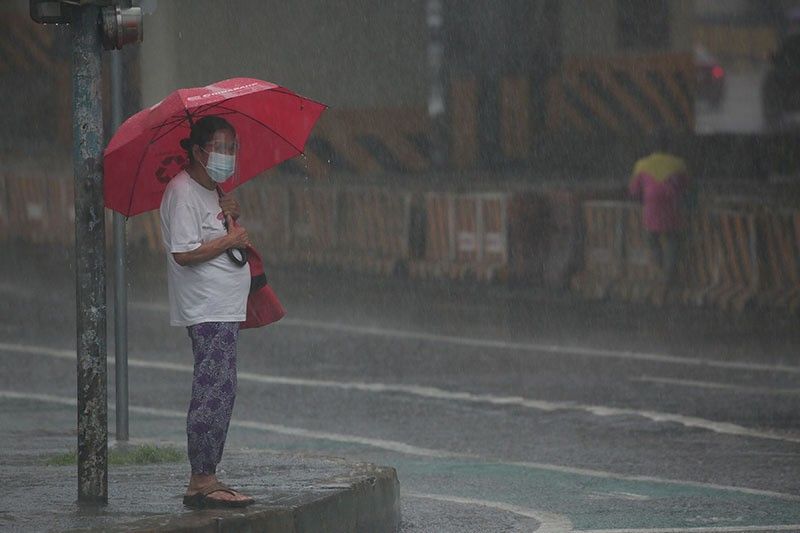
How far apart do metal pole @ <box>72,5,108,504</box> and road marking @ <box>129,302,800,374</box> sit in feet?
29.6

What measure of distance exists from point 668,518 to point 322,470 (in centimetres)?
169

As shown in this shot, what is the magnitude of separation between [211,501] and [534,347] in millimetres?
9980

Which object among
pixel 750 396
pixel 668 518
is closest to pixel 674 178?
pixel 750 396

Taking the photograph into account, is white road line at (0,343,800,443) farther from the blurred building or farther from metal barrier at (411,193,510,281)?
the blurred building

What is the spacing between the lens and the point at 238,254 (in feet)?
25.6

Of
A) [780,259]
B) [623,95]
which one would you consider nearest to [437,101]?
[623,95]

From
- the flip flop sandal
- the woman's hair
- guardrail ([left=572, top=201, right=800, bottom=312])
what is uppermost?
the woman's hair

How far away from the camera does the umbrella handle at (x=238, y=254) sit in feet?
25.4

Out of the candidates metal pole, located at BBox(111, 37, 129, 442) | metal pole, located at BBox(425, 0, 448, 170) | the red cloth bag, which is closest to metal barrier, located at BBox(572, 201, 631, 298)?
metal pole, located at BBox(111, 37, 129, 442)

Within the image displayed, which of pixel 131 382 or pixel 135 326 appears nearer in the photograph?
pixel 131 382

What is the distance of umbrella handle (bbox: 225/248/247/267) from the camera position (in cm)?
775

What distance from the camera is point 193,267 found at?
25.3ft

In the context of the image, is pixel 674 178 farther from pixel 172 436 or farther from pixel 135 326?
pixel 172 436

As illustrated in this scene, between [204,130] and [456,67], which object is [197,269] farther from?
[456,67]
